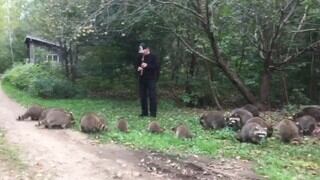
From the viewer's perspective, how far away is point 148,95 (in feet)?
47.3

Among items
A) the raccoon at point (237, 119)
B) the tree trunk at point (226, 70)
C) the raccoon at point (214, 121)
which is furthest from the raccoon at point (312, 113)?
the tree trunk at point (226, 70)

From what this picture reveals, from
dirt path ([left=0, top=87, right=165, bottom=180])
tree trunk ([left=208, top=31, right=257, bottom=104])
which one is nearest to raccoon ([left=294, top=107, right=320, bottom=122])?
tree trunk ([left=208, top=31, right=257, bottom=104])

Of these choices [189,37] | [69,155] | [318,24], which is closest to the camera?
[69,155]

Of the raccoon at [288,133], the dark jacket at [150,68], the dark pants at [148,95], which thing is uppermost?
A: the dark jacket at [150,68]

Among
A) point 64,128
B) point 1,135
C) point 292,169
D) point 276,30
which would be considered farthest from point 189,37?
point 292,169

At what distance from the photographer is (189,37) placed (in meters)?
17.6

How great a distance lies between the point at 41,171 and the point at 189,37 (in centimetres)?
1036

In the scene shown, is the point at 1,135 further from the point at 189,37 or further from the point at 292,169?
the point at 189,37

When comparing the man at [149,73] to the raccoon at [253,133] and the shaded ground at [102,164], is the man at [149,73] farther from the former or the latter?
the raccoon at [253,133]

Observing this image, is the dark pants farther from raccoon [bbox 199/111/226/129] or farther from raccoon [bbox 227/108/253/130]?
raccoon [bbox 227/108/253/130]

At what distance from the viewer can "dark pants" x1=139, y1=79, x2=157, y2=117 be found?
13945mm

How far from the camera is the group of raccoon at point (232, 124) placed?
10484 millimetres

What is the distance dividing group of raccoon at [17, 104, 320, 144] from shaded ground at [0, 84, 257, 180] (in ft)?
2.80

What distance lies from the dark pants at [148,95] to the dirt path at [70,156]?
9.89ft
